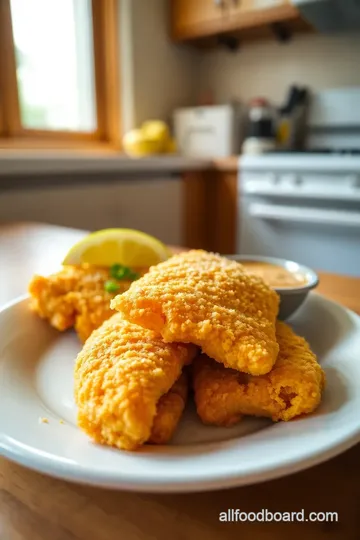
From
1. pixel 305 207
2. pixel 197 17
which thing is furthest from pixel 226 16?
pixel 305 207

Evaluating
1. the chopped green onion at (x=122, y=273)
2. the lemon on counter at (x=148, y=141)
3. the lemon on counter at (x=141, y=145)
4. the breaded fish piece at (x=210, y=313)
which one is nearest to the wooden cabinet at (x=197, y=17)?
the lemon on counter at (x=148, y=141)

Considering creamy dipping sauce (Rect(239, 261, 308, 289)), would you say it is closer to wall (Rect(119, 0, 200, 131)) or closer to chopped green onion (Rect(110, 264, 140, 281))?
chopped green onion (Rect(110, 264, 140, 281))

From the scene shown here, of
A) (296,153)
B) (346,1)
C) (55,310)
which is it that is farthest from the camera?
(296,153)

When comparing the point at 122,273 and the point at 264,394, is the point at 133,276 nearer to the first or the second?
the point at 122,273

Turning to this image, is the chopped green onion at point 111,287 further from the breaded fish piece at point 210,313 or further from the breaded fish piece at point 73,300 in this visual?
the breaded fish piece at point 210,313

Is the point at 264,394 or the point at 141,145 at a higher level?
the point at 141,145

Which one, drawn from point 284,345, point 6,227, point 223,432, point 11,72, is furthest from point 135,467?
point 11,72

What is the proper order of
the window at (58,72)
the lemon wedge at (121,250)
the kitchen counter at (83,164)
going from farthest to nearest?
the window at (58,72) → the kitchen counter at (83,164) → the lemon wedge at (121,250)

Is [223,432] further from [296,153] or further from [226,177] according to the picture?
[226,177]
